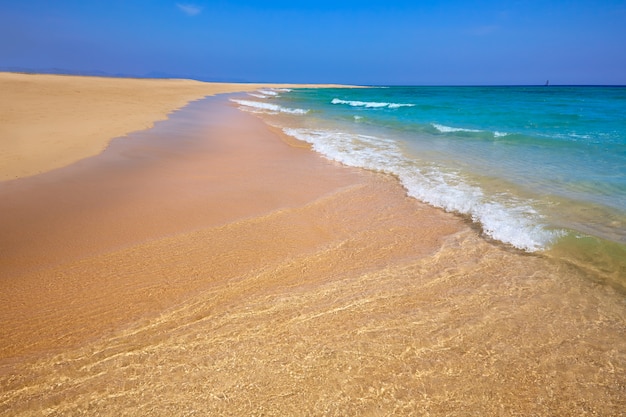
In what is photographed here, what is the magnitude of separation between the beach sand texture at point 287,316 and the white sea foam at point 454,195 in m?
0.38

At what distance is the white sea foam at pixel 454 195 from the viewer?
182 inches

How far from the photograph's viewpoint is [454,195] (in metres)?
6.17

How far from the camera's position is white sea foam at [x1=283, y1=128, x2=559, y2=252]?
462 cm

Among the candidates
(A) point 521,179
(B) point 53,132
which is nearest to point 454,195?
(A) point 521,179

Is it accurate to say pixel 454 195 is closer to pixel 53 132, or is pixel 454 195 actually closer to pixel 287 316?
pixel 287 316

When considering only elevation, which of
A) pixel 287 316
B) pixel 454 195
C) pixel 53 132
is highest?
pixel 53 132

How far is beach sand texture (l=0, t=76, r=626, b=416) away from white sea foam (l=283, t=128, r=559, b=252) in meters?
0.38

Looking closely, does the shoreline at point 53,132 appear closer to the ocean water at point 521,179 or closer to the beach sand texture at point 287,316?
the beach sand texture at point 287,316

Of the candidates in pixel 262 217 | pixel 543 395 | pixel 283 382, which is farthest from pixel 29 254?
pixel 543 395

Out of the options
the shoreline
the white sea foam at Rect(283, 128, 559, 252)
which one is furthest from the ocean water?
the shoreline

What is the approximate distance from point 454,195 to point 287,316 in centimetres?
431

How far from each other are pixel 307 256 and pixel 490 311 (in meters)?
1.91

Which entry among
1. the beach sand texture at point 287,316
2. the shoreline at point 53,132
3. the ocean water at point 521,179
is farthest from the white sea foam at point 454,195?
the shoreline at point 53,132

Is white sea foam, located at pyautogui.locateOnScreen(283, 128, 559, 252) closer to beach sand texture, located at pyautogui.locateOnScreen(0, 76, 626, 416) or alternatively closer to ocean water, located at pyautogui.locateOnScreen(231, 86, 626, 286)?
ocean water, located at pyautogui.locateOnScreen(231, 86, 626, 286)
